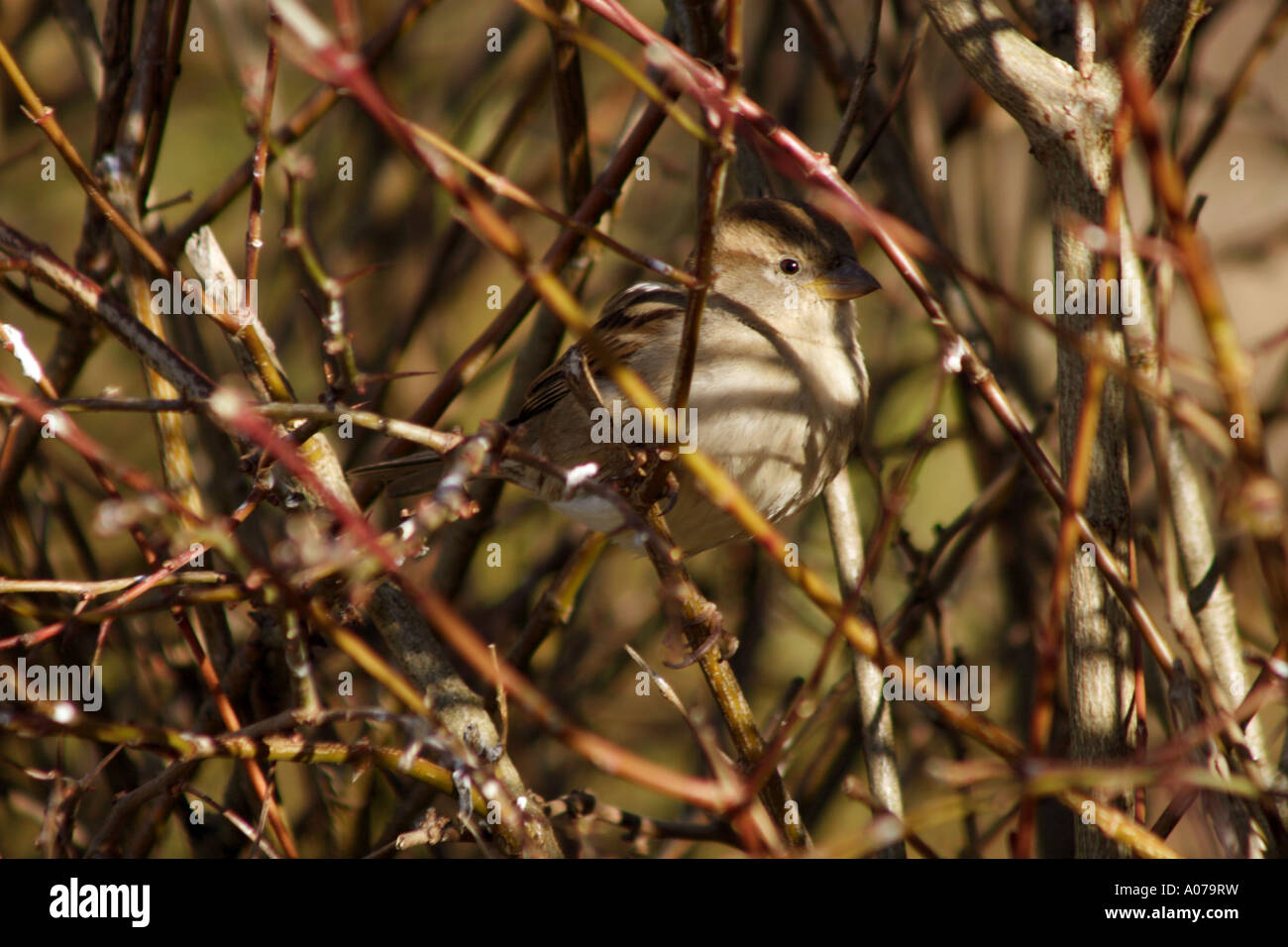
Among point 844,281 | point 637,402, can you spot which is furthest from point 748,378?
point 637,402

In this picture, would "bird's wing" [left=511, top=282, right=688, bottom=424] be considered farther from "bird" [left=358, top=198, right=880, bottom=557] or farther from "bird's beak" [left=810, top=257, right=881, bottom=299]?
"bird's beak" [left=810, top=257, right=881, bottom=299]

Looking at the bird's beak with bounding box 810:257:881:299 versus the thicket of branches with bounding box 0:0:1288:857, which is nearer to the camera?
the thicket of branches with bounding box 0:0:1288:857

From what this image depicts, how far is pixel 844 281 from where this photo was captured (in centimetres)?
318

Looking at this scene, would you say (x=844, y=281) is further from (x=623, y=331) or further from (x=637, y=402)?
(x=637, y=402)

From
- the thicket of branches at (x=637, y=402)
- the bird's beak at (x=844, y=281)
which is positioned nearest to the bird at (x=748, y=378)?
the bird's beak at (x=844, y=281)

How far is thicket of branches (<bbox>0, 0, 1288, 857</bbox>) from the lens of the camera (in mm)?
1488

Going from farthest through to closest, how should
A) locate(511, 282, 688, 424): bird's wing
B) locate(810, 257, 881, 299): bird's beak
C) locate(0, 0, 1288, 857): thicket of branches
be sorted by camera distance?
locate(511, 282, 688, 424): bird's wing
locate(810, 257, 881, 299): bird's beak
locate(0, 0, 1288, 857): thicket of branches

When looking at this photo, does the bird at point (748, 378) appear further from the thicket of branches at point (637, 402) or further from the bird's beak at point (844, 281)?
the thicket of branches at point (637, 402)

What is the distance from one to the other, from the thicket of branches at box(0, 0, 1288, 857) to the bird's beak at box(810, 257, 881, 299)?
180 mm

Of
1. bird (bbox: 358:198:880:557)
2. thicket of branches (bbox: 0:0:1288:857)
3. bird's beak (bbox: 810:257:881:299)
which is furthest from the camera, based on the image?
bird's beak (bbox: 810:257:881:299)

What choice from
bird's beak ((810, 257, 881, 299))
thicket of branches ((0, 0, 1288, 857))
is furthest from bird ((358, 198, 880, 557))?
thicket of branches ((0, 0, 1288, 857))

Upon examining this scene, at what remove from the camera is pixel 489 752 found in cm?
244

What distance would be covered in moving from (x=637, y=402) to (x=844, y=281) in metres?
1.89
